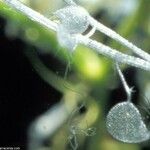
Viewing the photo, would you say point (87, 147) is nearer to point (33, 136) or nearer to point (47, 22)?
point (33, 136)

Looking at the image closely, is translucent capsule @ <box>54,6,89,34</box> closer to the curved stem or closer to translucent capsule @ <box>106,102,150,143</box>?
the curved stem

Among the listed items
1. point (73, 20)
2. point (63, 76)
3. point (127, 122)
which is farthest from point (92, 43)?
point (63, 76)

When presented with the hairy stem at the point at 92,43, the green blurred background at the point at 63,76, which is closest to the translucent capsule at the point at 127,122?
A: the hairy stem at the point at 92,43

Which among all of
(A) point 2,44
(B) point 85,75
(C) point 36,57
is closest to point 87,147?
(B) point 85,75

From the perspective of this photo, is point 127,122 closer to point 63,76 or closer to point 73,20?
point 73,20

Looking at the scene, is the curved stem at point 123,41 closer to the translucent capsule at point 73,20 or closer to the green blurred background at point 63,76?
the translucent capsule at point 73,20

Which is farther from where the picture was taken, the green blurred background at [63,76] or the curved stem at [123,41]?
the green blurred background at [63,76]
